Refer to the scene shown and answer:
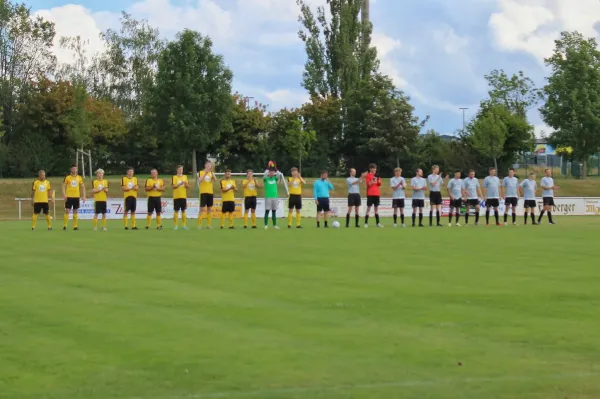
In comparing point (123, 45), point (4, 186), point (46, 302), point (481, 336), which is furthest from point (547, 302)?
point (123, 45)

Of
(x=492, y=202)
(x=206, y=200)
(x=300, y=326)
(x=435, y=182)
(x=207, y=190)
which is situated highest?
(x=435, y=182)

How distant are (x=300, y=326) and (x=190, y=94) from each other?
50950 mm

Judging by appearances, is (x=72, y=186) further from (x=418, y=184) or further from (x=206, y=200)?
(x=418, y=184)

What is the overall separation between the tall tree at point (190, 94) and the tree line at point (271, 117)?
3.4 inches

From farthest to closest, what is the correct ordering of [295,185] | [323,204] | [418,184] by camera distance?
[418,184], [323,204], [295,185]

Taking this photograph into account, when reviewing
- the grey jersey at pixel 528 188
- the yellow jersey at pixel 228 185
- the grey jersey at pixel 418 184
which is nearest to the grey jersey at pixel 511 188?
the grey jersey at pixel 528 188

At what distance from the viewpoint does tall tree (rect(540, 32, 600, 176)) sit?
62875mm

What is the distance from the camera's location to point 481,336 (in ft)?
28.2

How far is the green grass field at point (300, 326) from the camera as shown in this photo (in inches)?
268

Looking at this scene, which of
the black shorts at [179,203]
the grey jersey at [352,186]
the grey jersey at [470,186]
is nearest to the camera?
the black shorts at [179,203]

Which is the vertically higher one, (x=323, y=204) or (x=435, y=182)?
(x=435, y=182)

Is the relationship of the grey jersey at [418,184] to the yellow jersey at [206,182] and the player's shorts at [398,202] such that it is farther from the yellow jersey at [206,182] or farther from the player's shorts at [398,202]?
the yellow jersey at [206,182]

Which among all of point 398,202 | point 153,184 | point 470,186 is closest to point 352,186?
point 398,202

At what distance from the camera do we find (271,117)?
70.2 metres
